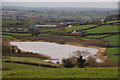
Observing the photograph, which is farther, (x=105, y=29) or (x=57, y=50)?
(x=105, y=29)

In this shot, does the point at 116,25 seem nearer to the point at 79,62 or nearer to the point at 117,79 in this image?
the point at 79,62

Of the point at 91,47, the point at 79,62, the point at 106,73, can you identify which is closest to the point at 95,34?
the point at 91,47

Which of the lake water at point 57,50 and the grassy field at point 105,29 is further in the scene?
the grassy field at point 105,29

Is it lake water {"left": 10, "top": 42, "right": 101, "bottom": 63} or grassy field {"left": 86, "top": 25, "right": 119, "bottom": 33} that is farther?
grassy field {"left": 86, "top": 25, "right": 119, "bottom": 33}

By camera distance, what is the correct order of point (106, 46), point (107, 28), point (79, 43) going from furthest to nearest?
point (107, 28) → point (79, 43) → point (106, 46)

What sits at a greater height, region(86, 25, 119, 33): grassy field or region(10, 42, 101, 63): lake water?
region(86, 25, 119, 33): grassy field

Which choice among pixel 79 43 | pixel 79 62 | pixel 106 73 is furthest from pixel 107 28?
pixel 106 73

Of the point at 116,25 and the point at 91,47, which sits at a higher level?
the point at 116,25

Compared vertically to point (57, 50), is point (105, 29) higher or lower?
higher

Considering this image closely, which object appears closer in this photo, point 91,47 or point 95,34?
point 91,47

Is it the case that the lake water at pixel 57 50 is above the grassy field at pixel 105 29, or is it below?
below

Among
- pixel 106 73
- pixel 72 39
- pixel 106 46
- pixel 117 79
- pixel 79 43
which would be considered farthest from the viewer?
pixel 72 39
